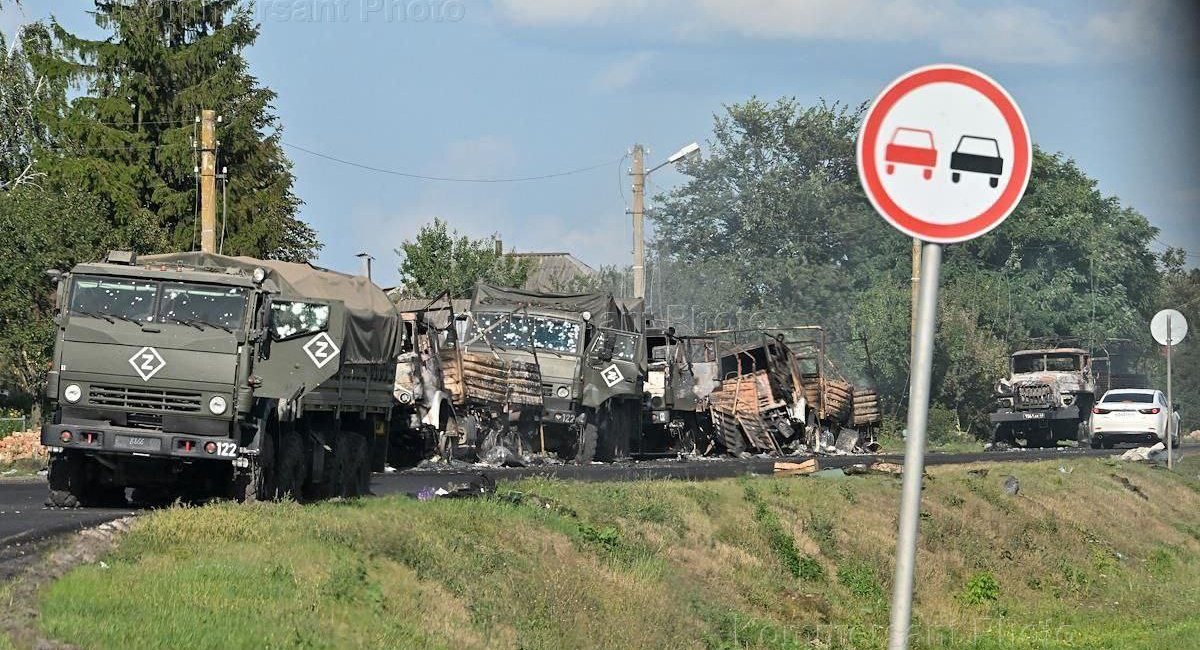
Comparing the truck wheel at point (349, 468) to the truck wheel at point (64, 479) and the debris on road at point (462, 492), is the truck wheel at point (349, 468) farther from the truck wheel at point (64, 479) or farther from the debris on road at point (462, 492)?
the truck wheel at point (64, 479)

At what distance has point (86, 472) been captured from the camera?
16.6 m

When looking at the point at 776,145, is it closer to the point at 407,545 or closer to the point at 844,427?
the point at 844,427

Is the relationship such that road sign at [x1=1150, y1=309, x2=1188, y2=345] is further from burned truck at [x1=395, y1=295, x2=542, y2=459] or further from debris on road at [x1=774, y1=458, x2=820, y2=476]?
burned truck at [x1=395, y1=295, x2=542, y2=459]

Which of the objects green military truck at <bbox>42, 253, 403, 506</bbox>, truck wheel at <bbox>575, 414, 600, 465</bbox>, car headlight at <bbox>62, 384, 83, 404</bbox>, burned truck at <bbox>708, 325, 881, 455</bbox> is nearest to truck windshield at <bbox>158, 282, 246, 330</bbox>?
green military truck at <bbox>42, 253, 403, 506</bbox>

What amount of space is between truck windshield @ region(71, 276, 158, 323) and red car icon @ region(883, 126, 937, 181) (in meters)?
11.6

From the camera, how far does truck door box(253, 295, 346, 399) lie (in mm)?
16312

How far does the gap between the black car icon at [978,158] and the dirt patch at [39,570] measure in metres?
4.41

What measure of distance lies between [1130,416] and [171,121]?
27295mm

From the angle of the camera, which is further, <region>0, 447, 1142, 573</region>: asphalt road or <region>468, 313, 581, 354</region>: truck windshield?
<region>468, 313, 581, 354</region>: truck windshield

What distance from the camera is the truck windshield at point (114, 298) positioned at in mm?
16094

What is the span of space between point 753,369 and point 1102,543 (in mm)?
18259

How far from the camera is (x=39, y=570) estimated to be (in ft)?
32.6

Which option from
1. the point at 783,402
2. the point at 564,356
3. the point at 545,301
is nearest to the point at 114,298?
the point at 564,356

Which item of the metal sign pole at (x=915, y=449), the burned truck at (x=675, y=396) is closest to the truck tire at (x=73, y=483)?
the metal sign pole at (x=915, y=449)
